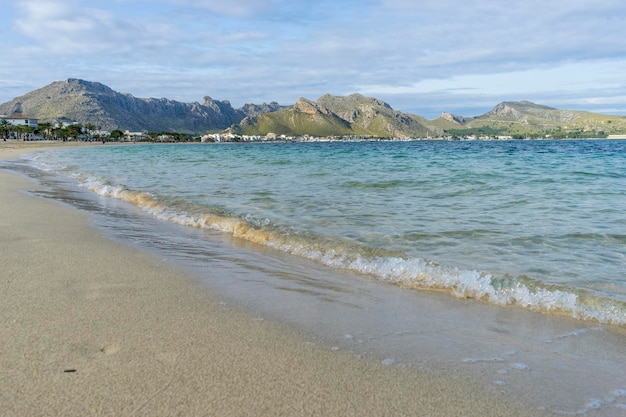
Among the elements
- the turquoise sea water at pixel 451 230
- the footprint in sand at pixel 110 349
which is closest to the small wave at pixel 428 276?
the turquoise sea water at pixel 451 230

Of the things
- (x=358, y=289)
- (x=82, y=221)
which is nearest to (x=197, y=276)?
(x=358, y=289)

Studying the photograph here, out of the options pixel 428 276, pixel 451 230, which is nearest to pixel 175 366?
pixel 428 276

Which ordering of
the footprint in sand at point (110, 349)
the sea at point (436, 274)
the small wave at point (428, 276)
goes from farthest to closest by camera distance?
the small wave at point (428, 276) < the sea at point (436, 274) < the footprint in sand at point (110, 349)

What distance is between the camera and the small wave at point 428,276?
471 centimetres

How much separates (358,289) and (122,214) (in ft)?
24.1

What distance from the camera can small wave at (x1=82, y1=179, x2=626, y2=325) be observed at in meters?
4.71

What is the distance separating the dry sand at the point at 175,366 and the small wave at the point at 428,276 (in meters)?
2.21

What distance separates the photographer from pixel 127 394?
2.70 meters

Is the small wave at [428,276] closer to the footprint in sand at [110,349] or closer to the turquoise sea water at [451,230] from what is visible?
the turquoise sea water at [451,230]

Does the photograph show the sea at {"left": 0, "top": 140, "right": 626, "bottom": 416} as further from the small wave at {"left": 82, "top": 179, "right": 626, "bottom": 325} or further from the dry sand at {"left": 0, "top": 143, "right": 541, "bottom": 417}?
the dry sand at {"left": 0, "top": 143, "right": 541, "bottom": 417}

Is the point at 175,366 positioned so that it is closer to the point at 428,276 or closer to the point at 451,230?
the point at 428,276

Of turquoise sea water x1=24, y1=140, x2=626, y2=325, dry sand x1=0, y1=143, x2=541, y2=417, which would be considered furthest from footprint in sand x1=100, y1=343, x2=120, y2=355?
turquoise sea water x1=24, y1=140, x2=626, y2=325

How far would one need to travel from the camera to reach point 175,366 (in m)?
3.05

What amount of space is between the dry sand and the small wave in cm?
221
